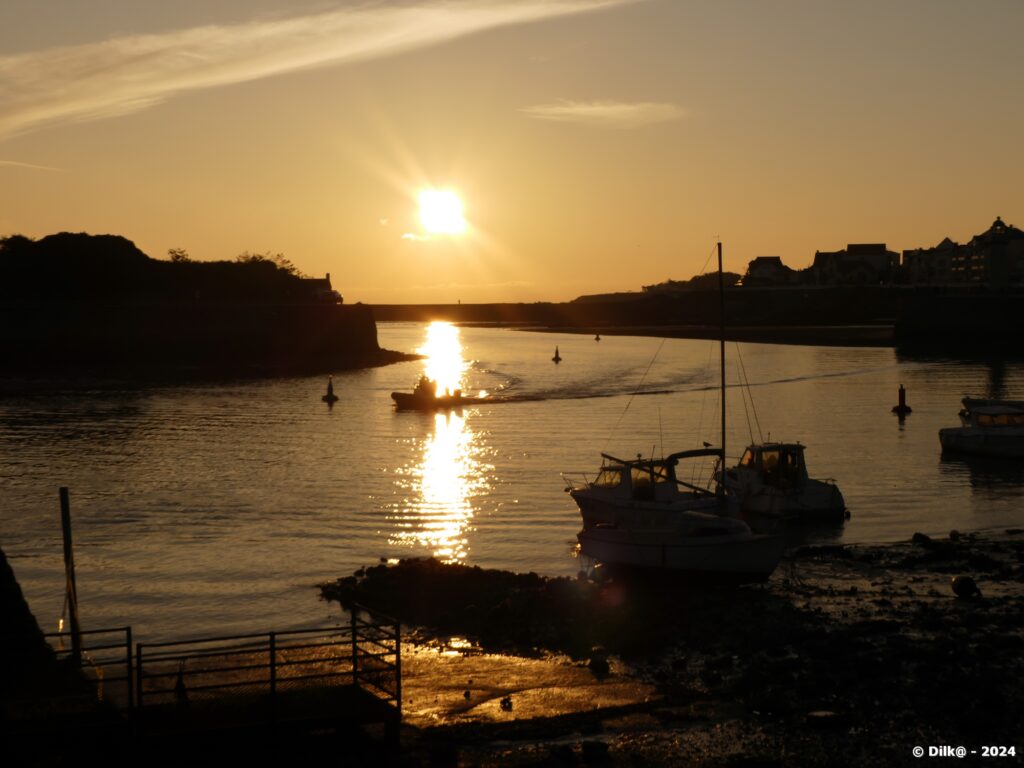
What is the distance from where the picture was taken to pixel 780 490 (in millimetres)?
39000

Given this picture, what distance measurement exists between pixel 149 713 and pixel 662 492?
18630 mm

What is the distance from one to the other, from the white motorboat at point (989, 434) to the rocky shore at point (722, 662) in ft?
81.4

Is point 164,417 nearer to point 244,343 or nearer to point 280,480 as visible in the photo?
point 280,480

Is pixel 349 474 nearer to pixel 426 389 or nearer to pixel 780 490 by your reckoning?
pixel 780 490

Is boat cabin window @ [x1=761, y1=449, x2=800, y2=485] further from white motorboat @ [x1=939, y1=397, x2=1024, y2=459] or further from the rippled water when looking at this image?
white motorboat @ [x1=939, y1=397, x2=1024, y2=459]

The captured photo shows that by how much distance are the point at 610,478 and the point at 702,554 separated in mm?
5747

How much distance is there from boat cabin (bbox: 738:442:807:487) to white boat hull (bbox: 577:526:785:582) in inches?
455

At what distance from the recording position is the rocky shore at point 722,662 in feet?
57.6

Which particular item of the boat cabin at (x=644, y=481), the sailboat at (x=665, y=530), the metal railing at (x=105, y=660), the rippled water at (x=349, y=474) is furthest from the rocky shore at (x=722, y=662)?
the metal railing at (x=105, y=660)

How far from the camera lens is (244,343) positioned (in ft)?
453

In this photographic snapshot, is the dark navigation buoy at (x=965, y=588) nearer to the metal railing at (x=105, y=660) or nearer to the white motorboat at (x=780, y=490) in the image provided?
the white motorboat at (x=780, y=490)

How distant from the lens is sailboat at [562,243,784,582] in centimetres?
2781

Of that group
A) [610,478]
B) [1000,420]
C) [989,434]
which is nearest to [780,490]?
[610,478]

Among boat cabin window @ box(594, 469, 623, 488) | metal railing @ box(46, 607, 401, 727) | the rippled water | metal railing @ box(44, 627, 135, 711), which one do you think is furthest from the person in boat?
metal railing @ box(46, 607, 401, 727)
